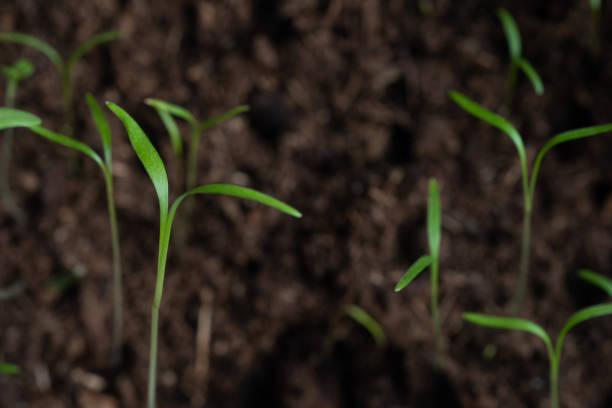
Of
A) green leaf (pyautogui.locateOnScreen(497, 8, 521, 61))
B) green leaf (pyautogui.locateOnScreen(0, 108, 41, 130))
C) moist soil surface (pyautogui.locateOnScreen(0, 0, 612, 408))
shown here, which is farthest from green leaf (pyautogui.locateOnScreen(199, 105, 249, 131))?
green leaf (pyautogui.locateOnScreen(497, 8, 521, 61))

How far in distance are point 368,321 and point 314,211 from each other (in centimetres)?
23

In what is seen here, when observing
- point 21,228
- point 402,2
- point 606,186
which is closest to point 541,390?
point 606,186

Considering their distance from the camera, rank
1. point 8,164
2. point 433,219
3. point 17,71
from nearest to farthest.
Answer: point 433,219 → point 17,71 → point 8,164

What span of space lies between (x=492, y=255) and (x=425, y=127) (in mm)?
273

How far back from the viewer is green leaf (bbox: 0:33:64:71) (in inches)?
37.7

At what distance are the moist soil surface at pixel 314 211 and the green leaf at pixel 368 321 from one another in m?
0.02

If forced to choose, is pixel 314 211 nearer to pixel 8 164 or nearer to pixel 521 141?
pixel 521 141

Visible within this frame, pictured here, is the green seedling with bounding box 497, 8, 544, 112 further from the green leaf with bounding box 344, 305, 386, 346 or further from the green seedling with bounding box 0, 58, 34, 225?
the green seedling with bounding box 0, 58, 34, 225

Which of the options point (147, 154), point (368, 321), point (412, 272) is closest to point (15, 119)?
point (147, 154)

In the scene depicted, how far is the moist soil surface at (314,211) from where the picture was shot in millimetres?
961

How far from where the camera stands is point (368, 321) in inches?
38.3

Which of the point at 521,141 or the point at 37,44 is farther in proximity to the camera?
the point at 37,44

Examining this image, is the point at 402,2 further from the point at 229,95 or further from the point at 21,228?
the point at 21,228

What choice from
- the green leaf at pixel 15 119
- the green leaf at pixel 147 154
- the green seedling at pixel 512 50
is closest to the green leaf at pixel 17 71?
the green leaf at pixel 15 119
